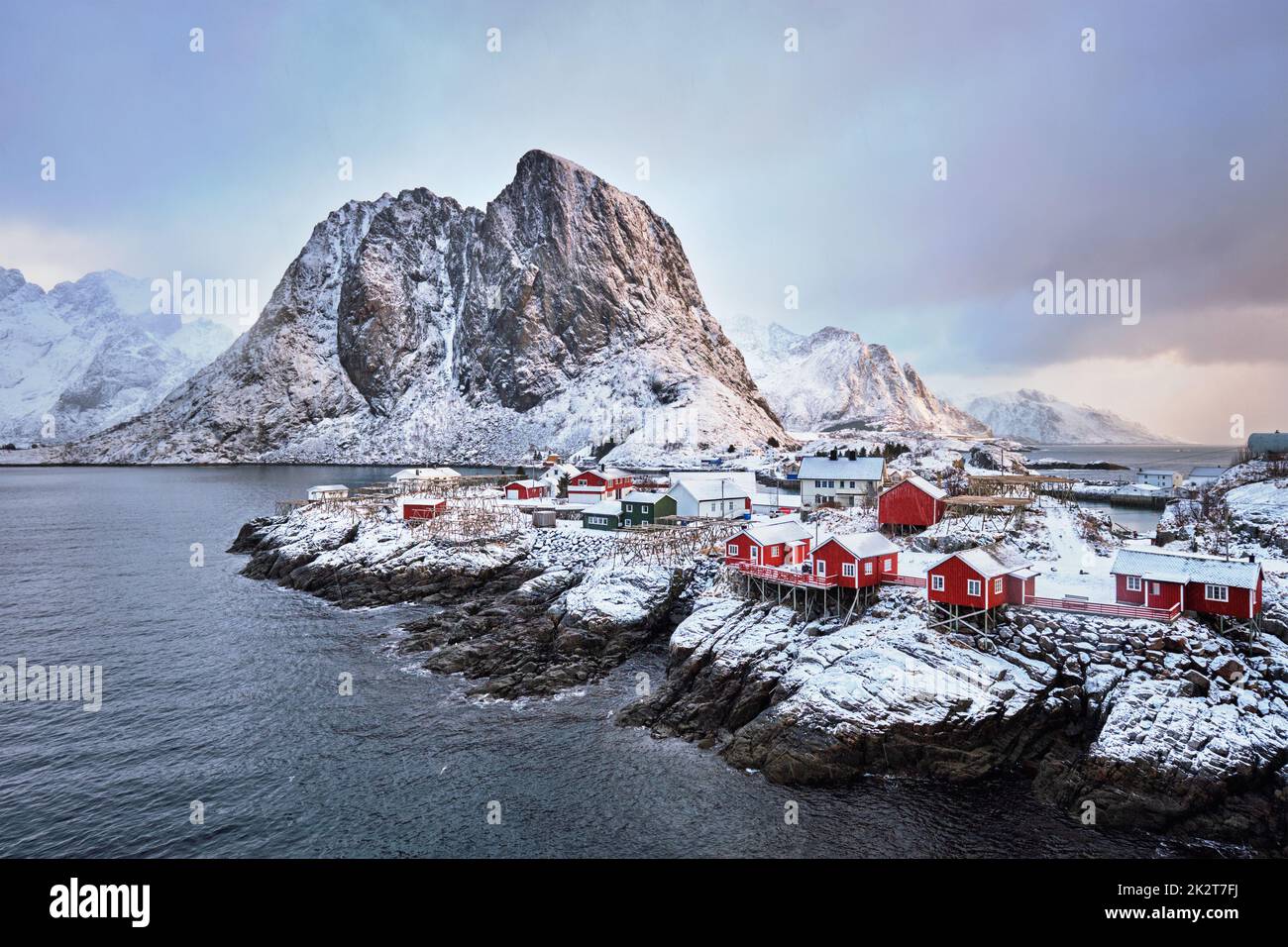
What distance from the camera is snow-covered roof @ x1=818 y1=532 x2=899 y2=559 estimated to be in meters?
36.8

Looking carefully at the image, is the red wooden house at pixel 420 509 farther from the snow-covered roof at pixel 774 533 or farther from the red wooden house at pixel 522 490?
the snow-covered roof at pixel 774 533

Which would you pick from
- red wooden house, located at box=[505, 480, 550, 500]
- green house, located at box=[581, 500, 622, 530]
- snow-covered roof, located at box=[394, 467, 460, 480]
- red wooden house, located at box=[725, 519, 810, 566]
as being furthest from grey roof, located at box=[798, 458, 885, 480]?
snow-covered roof, located at box=[394, 467, 460, 480]

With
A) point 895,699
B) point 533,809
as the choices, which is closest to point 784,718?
point 895,699

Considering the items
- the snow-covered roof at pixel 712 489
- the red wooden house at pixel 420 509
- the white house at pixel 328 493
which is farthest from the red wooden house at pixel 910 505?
the white house at pixel 328 493

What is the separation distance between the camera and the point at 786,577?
1513 inches

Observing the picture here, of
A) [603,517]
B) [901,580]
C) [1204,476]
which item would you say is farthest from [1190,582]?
[1204,476]

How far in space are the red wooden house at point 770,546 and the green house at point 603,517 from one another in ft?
56.6

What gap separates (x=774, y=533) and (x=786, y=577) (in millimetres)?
4541

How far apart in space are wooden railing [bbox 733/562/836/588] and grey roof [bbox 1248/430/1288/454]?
10750 cm

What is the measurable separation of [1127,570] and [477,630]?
115 feet

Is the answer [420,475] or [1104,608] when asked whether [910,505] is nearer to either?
[1104,608]

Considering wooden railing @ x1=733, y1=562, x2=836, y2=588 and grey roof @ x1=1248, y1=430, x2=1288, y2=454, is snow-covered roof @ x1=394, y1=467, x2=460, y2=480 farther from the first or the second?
grey roof @ x1=1248, y1=430, x2=1288, y2=454

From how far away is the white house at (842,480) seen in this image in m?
69.8
